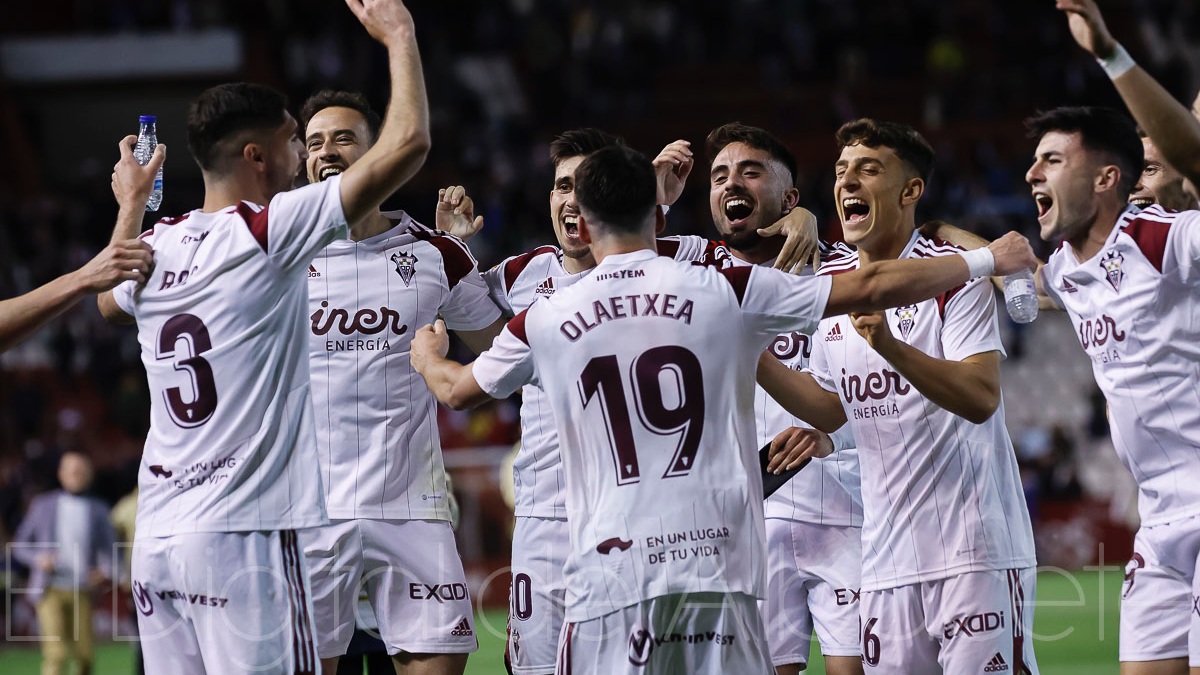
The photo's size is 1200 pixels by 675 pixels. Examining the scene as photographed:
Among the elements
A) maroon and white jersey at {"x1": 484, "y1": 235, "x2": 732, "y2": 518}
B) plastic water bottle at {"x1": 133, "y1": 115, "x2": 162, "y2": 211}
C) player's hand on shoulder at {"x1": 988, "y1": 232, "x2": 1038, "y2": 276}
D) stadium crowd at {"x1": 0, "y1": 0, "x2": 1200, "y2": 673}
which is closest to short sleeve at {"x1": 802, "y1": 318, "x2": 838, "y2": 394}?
maroon and white jersey at {"x1": 484, "y1": 235, "x2": 732, "y2": 518}

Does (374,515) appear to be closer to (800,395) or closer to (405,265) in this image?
(405,265)

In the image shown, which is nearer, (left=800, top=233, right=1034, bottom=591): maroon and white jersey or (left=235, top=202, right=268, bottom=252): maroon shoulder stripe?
(left=235, top=202, right=268, bottom=252): maroon shoulder stripe

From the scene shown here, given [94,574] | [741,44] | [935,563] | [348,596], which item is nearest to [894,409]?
[935,563]

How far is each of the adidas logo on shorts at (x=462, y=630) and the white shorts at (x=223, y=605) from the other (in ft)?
5.12

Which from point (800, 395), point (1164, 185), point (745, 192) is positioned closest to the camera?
point (800, 395)

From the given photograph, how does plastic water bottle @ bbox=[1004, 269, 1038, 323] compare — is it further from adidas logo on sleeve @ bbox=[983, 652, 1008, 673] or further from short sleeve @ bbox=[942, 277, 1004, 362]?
adidas logo on sleeve @ bbox=[983, 652, 1008, 673]

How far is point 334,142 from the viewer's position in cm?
720

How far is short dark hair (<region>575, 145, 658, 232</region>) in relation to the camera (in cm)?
520

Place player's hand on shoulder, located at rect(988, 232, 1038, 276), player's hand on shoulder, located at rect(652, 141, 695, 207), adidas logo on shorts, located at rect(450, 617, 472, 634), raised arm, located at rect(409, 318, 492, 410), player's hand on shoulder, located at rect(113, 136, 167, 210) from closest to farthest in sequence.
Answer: raised arm, located at rect(409, 318, 492, 410)
player's hand on shoulder, located at rect(988, 232, 1038, 276)
player's hand on shoulder, located at rect(113, 136, 167, 210)
adidas logo on shorts, located at rect(450, 617, 472, 634)
player's hand on shoulder, located at rect(652, 141, 695, 207)

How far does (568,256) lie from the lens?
24.7 feet

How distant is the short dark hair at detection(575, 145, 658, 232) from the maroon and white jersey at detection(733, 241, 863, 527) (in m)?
2.01

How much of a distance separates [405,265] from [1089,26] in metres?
3.40

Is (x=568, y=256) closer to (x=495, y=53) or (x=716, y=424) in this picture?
(x=716, y=424)

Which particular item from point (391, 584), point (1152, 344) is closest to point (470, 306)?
point (391, 584)
